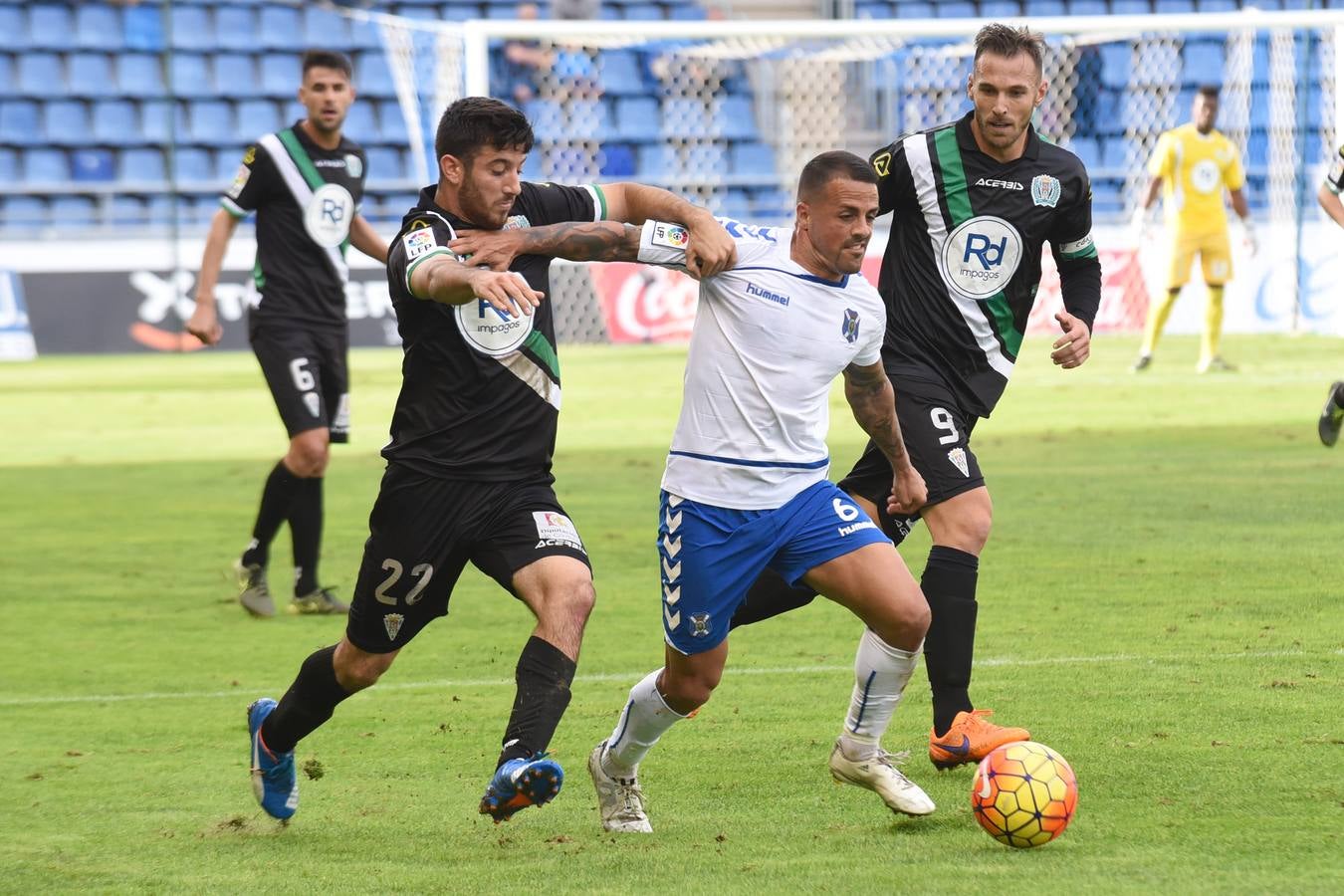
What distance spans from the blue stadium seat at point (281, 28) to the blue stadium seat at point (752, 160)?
717 centimetres

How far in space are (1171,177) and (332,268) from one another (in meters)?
11.6

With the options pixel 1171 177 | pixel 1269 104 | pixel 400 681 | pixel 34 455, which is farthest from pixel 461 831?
pixel 1269 104

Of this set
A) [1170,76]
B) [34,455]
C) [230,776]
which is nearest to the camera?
[230,776]

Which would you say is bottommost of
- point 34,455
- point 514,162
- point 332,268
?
point 34,455

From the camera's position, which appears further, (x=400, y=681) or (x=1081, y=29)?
(x=1081, y=29)

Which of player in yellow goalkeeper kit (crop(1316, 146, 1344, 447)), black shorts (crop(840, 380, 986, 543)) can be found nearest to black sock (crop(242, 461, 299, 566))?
black shorts (crop(840, 380, 986, 543))

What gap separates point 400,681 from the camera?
6.89 meters

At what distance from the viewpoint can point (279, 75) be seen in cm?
2733

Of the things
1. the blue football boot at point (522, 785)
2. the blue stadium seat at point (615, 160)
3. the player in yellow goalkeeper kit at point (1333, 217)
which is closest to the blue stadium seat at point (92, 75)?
the blue stadium seat at point (615, 160)

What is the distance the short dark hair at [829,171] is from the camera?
15.6 feet

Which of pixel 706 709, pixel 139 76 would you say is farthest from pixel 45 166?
pixel 706 709

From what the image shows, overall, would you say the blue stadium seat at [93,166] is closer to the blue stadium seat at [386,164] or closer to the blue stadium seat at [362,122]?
the blue stadium seat at [362,122]

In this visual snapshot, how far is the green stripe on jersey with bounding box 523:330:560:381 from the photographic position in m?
4.92

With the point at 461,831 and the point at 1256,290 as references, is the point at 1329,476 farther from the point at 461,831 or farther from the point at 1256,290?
the point at 1256,290
